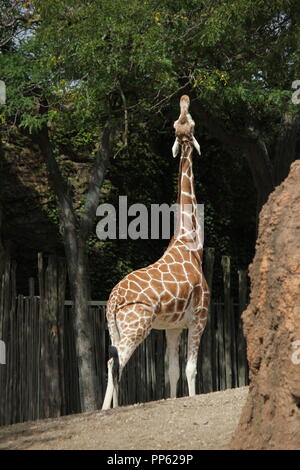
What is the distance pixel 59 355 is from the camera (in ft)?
33.3

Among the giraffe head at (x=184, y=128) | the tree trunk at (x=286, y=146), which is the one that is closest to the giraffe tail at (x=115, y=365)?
the giraffe head at (x=184, y=128)

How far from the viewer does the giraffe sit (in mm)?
8250

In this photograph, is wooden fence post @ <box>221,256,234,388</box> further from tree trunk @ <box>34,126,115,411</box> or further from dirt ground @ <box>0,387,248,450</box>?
dirt ground @ <box>0,387,248,450</box>

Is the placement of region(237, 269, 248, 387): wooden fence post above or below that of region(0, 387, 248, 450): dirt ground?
above

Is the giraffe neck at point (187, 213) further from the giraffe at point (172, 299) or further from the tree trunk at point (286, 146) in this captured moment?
the tree trunk at point (286, 146)

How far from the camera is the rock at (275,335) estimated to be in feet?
13.5

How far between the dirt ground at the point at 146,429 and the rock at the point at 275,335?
14.7 inches

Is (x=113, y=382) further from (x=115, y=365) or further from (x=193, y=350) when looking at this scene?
(x=193, y=350)

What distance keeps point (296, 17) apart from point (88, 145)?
340cm

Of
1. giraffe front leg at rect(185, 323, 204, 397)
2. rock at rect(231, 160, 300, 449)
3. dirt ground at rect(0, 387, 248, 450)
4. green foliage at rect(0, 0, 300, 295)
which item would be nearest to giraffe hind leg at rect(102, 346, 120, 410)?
giraffe front leg at rect(185, 323, 204, 397)

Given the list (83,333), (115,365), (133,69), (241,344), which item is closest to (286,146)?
(241,344)

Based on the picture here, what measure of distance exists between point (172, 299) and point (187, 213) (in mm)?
1083
